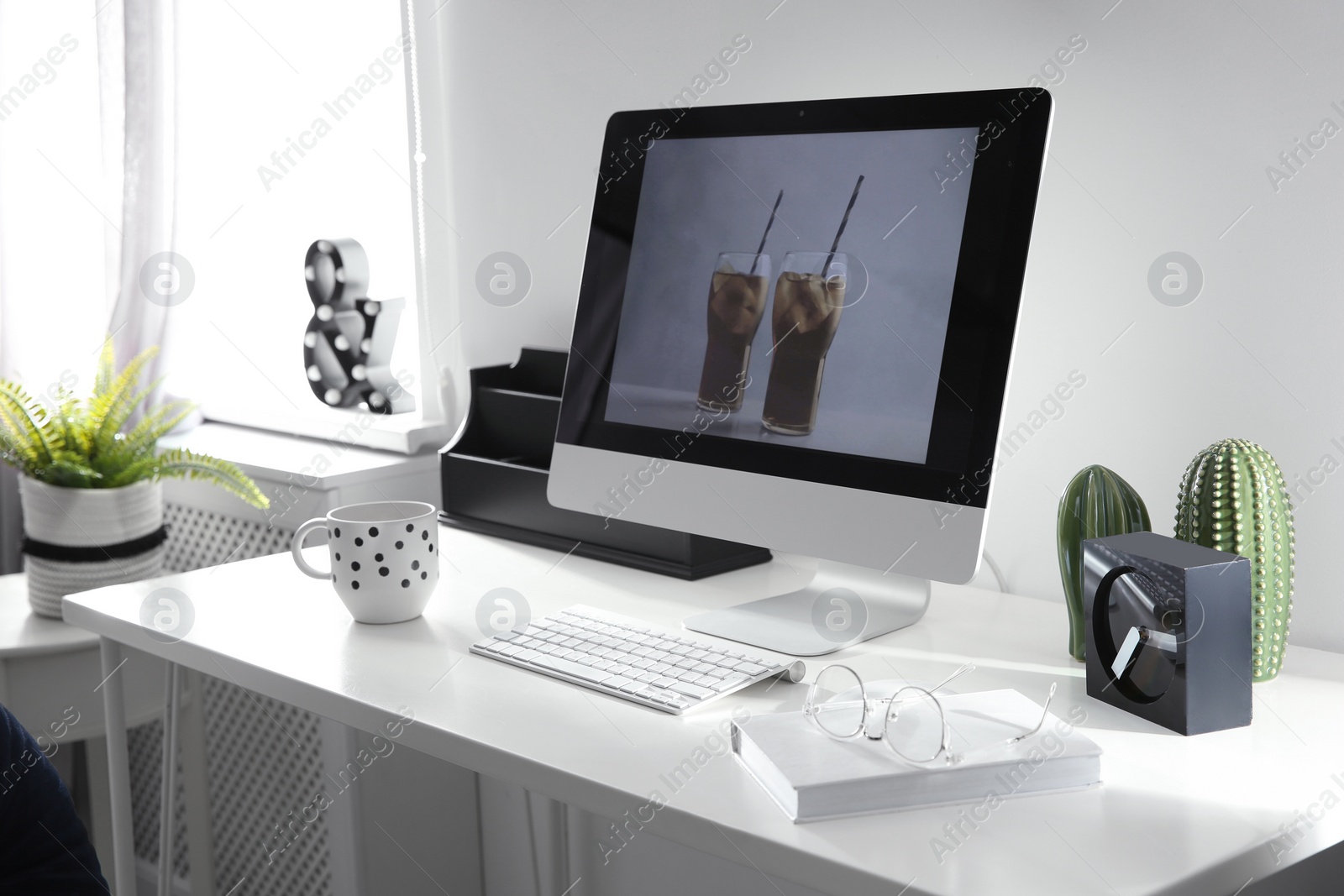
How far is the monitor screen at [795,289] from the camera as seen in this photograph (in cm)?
95

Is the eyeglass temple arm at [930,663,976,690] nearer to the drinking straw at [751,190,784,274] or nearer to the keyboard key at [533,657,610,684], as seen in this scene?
the keyboard key at [533,657,610,684]

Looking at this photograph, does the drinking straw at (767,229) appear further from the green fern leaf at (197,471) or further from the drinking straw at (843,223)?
the green fern leaf at (197,471)

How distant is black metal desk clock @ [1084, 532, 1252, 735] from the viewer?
0.78 metres

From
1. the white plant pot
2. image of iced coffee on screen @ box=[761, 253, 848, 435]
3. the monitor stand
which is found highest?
image of iced coffee on screen @ box=[761, 253, 848, 435]

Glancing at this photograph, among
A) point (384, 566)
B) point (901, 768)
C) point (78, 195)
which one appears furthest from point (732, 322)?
point (78, 195)

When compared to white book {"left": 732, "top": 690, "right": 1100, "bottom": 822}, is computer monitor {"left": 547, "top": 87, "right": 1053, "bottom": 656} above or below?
above

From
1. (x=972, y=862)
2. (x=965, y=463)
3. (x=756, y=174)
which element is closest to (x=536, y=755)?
(x=972, y=862)

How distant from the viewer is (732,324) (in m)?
1.06

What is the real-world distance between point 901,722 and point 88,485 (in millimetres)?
1354

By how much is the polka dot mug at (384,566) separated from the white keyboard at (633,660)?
0.11m

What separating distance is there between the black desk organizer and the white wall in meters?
0.33

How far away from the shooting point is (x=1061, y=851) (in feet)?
2.06

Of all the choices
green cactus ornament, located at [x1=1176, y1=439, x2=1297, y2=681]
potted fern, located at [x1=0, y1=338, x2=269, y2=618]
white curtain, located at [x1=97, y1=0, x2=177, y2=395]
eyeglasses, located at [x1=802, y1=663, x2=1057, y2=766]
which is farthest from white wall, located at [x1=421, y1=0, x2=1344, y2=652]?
white curtain, located at [x1=97, y1=0, x2=177, y2=395]

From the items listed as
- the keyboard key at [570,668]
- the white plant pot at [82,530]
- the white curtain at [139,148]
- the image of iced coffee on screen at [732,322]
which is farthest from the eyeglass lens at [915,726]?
the white curtain at [139,148]
